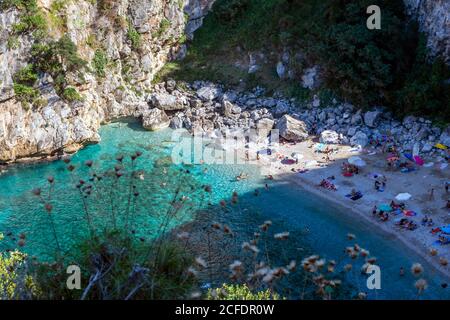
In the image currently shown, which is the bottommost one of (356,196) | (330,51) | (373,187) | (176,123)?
(356,196)

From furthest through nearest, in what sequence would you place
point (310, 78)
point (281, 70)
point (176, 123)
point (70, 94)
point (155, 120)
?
point (281, 70) < point (176, 123) < point (310, 78) < point (155, 120) < point (70, 94)

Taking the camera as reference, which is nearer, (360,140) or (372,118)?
(360,140)

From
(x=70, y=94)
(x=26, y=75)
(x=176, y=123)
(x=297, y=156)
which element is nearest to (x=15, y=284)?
(x=26, y=75)

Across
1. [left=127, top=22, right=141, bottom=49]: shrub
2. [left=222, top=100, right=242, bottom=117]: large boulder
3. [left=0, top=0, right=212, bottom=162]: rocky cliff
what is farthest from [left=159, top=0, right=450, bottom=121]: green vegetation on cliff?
[left=127, top=22, right=141, bottom=49]: shrub

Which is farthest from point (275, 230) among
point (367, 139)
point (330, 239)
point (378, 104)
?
point (378, 104)

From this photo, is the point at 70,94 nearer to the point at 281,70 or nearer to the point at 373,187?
the point at 281,70

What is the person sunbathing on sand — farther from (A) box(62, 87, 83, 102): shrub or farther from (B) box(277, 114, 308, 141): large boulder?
(A) box(62, 87, 83, 102): shrub
